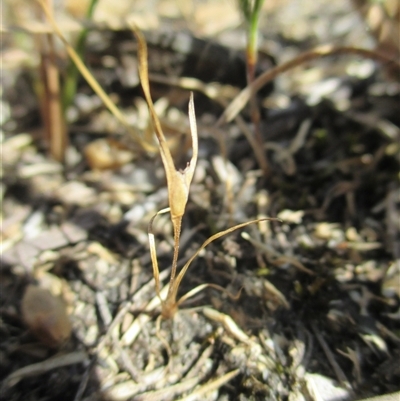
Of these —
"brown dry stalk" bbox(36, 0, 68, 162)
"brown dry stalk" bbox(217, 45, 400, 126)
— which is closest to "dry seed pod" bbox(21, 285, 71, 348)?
"brown dry stalk" bbox(36, 0, 68, 162)

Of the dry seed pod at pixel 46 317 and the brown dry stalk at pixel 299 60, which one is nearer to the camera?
the dry seed pod at pixel 46 317

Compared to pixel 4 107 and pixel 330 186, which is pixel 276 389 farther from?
pixel 4 107

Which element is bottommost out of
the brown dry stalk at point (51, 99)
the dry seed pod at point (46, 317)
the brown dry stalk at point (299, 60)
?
the dry seed pod at point (46, 317)

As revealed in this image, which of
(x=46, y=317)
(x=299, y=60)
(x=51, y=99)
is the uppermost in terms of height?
(x=299, y=60)

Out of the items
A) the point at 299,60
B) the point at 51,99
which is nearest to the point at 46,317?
the point at 51,99

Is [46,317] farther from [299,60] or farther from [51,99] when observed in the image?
[299,60]

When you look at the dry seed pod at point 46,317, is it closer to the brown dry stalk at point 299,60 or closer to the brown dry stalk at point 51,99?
the brown dry stalk at point 51,99

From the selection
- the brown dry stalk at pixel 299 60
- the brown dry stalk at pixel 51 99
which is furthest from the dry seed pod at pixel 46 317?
the brown dry stalk at pixel 299 60

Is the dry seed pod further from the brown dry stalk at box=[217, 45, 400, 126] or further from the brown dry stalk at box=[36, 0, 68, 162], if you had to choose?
the brown dry stalk at box=[217, 45, 400, 126]
